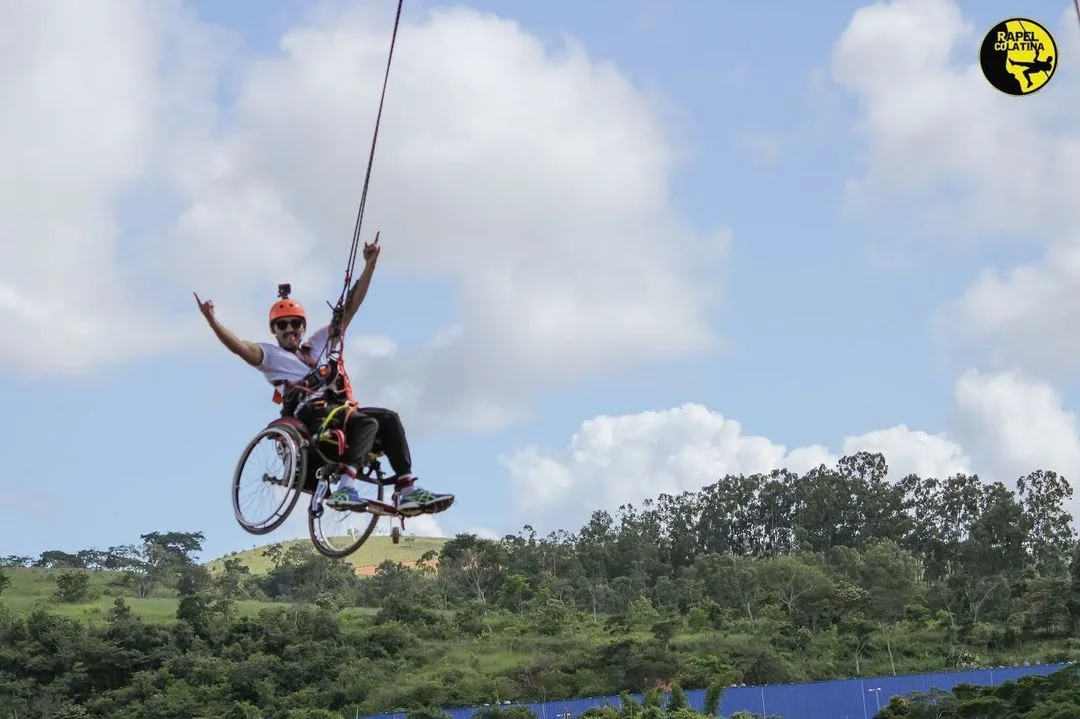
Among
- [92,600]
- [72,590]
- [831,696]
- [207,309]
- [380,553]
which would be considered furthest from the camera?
[380,553]

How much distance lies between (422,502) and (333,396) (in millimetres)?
1238

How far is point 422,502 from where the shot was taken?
12.0 meters

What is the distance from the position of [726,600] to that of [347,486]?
6566cm

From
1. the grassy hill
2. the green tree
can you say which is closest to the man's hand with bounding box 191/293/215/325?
the grassy hill

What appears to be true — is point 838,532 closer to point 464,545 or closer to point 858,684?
point 464,545

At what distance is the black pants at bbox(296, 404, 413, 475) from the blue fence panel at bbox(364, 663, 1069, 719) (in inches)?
1483


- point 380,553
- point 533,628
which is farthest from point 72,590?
point 380,553

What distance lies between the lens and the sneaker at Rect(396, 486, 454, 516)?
12.0 m

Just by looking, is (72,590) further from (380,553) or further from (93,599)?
(380,553)

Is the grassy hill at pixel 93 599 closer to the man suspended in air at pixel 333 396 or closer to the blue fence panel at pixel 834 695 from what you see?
the blue fence panel at pixel 834 695

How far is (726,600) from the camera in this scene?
249 feet

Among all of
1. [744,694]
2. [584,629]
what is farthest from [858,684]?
[584,629]

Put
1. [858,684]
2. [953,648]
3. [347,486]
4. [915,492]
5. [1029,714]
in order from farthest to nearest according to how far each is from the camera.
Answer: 1. [915,492]
2. [953,648]
3. [858,684]
4. [1029,714]
5. [347,486]

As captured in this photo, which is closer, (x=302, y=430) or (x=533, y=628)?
(x=302, y=430)
